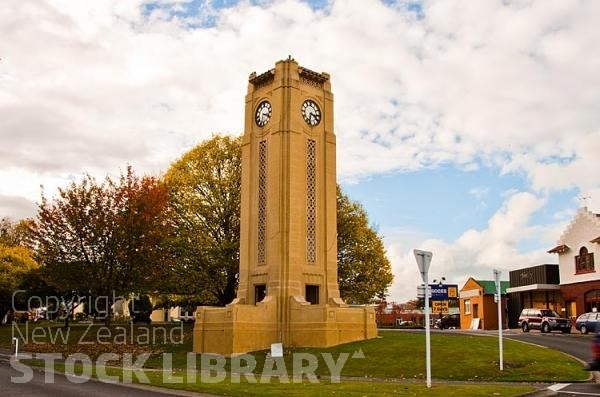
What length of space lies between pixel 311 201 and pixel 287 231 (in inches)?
109

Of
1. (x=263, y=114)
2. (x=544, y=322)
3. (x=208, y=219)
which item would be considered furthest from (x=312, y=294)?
(x=544, y=322)

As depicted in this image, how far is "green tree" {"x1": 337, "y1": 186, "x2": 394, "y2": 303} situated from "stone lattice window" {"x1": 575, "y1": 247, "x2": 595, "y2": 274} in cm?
1431

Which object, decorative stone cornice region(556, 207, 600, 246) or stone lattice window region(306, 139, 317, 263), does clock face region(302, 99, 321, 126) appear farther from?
decorative stone cornice region(556, 207, 600, 246)

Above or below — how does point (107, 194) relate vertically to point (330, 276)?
above

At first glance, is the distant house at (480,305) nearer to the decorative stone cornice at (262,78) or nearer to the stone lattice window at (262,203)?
the stone lattice window at (262,203)

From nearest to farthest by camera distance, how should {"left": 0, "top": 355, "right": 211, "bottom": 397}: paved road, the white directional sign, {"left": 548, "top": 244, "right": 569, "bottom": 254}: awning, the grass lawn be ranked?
{"left": 0, "top": 355, "right": 211, "bottom": 397}: paved road < the grass lawn < the white directional sign < {"left": 548, "top": 244, "right": 569, "bottom": 254}: awning

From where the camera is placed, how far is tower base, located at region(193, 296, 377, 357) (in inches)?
1208

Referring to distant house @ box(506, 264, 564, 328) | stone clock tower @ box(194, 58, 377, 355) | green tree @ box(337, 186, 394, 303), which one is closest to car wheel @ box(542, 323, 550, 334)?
distant house @ box(506, 264, 564, 328)

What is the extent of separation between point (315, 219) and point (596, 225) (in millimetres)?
23619

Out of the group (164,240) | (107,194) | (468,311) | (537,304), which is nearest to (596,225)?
(537,304)

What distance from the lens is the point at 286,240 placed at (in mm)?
33062

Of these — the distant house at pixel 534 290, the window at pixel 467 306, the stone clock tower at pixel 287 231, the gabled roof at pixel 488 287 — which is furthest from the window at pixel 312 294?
the window at pixel 467 306

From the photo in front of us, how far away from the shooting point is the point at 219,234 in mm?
44125

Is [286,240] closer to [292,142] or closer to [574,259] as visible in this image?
[292,142]
